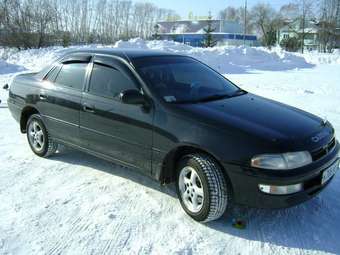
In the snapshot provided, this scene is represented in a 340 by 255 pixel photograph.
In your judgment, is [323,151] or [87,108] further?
[87,108]

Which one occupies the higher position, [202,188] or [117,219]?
[202,188]

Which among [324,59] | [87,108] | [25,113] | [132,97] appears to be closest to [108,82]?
[87,108]

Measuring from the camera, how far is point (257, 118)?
3.71m

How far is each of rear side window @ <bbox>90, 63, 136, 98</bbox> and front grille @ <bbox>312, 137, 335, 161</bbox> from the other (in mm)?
1968

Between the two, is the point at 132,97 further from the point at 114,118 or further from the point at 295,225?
the point at 295,225

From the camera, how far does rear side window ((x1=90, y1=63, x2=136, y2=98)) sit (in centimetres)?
428

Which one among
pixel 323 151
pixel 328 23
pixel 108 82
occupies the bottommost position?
pixel 323 151

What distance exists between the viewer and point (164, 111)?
381 centimetres

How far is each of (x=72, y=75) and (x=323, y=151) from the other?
10.5 feet

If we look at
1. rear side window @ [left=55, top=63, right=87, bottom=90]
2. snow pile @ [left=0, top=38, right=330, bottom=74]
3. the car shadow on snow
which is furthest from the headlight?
snow pile @ [left=0, top=38, right=330, bottom=74]

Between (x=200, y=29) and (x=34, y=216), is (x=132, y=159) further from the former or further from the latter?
(x=200, y=29)

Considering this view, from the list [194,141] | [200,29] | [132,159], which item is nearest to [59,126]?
[132,159]

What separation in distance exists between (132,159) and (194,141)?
93 cm

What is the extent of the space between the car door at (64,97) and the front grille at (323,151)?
279cm
